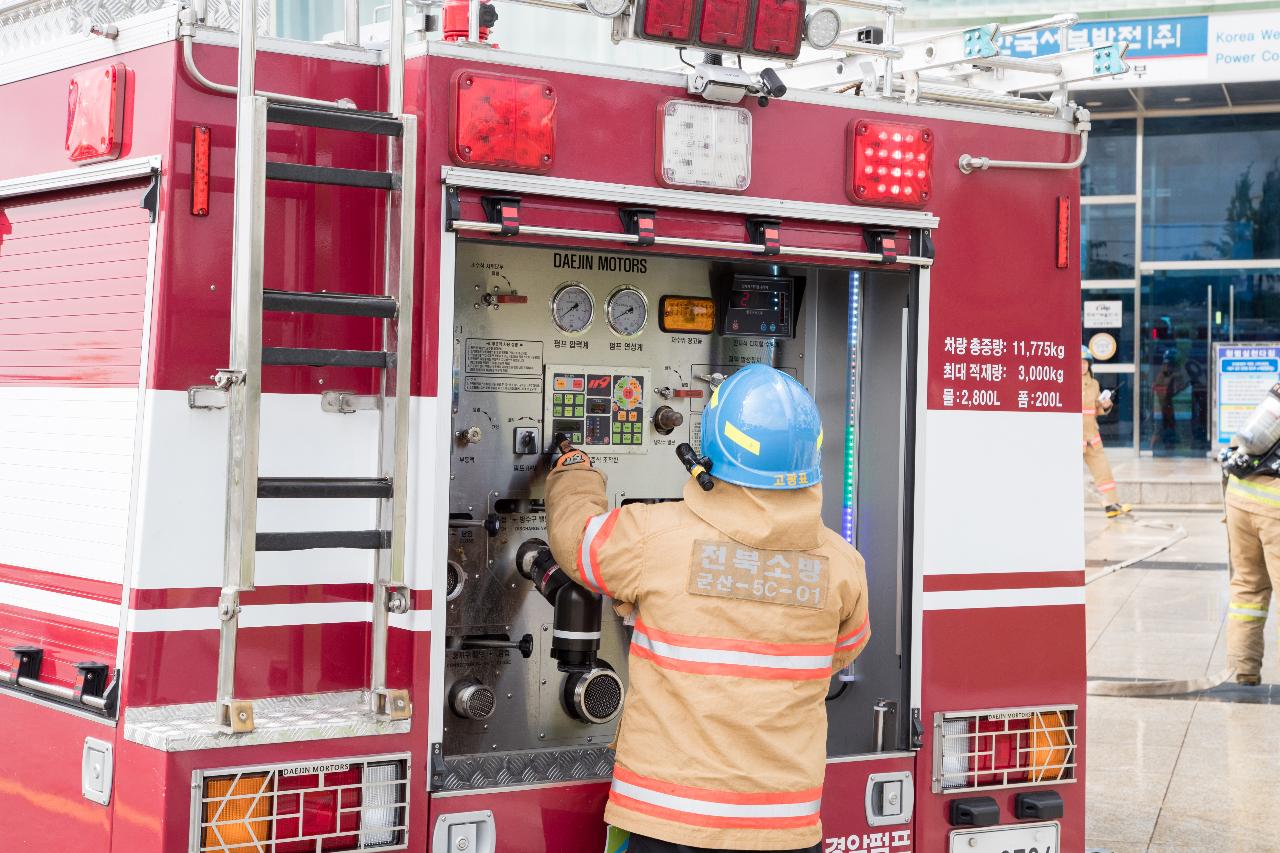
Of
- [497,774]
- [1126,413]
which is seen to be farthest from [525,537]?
[1126,413]

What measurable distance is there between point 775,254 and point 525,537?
111 cm

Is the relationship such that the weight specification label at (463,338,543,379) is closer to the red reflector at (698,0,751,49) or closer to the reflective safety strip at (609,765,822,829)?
the red reflector at (698,0,751,49)

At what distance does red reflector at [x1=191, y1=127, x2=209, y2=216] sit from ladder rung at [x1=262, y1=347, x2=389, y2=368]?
373mm

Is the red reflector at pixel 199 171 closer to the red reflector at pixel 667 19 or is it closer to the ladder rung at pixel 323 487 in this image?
the ladder rung at pixel 323 487

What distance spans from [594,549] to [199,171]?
49.8 inches

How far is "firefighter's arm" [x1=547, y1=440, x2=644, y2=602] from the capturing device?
3.71 m

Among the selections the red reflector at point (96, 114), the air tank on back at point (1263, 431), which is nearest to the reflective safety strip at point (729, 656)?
the red reflector at point (96, 114)

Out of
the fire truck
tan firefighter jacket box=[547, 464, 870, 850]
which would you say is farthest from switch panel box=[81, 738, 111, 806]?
tan firefighter jacket box=[547, 464, 870, 850]

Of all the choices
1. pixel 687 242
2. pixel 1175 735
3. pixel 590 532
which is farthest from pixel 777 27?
pixel 1175 735

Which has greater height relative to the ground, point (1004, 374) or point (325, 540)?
point (1004, 374)

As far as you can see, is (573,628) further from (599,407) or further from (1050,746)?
(1050,746)

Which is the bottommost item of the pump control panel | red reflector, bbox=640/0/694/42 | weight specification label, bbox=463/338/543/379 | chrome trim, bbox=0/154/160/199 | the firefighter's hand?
the firefighter's hand

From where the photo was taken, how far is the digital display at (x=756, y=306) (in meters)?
4.73

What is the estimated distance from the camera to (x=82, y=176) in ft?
12.0
